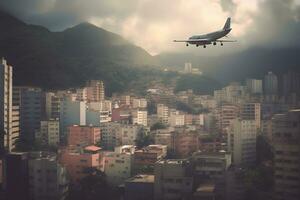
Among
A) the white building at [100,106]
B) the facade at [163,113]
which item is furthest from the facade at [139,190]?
the white building at [100,106]

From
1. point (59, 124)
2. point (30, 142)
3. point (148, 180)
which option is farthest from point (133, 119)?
point (148, 180)

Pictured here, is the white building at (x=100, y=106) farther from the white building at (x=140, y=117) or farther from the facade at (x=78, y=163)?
the facade at (x=78, y=163)

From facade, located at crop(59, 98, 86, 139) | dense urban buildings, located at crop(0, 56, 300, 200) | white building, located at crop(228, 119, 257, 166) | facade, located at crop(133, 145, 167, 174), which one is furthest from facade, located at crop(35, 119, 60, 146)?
white building, located at crop(228, 119, 257, 166)

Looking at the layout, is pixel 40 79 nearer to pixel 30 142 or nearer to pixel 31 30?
pixel 31 30

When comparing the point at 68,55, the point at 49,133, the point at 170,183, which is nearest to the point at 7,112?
the point at 49,133

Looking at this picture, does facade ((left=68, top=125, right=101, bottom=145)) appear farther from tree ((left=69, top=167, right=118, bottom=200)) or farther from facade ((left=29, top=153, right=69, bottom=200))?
facade ((left=29, top=153, right=69, bottom=200))
